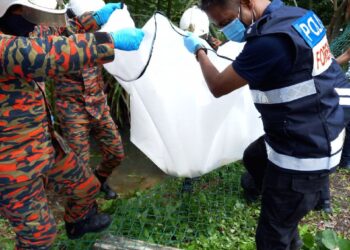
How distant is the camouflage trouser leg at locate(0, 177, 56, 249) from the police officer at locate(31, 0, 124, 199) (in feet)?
2.89

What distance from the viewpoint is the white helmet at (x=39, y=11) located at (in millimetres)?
1550

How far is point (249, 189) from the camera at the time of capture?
2883 mm

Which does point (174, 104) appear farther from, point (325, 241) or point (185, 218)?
point (325, 241)

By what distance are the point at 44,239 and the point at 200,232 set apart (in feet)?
3.78

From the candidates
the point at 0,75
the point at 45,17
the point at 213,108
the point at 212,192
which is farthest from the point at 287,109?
the point at 212,192

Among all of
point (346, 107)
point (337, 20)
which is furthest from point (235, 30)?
point (337, 20)

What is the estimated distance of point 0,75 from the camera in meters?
1.59

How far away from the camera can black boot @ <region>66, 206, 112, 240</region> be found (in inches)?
84.8

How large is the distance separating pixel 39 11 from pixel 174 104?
100cm

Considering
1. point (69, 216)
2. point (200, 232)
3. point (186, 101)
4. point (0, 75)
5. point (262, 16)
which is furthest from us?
point (200, 232)

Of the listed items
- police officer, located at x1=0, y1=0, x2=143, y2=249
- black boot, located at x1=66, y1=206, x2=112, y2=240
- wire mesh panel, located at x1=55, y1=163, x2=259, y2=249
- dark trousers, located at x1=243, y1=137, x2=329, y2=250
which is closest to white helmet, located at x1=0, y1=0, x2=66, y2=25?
police officer, located at x1=0, y1=0, x2=143, y2=249

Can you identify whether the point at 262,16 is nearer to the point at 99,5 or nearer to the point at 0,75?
the point at 0,75

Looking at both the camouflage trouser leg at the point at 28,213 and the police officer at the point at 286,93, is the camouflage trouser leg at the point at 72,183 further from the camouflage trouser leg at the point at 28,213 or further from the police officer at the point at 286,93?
the police officer at the point at 286,93

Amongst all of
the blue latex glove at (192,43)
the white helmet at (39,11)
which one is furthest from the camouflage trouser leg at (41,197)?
the blue latex glove at (192,43)
